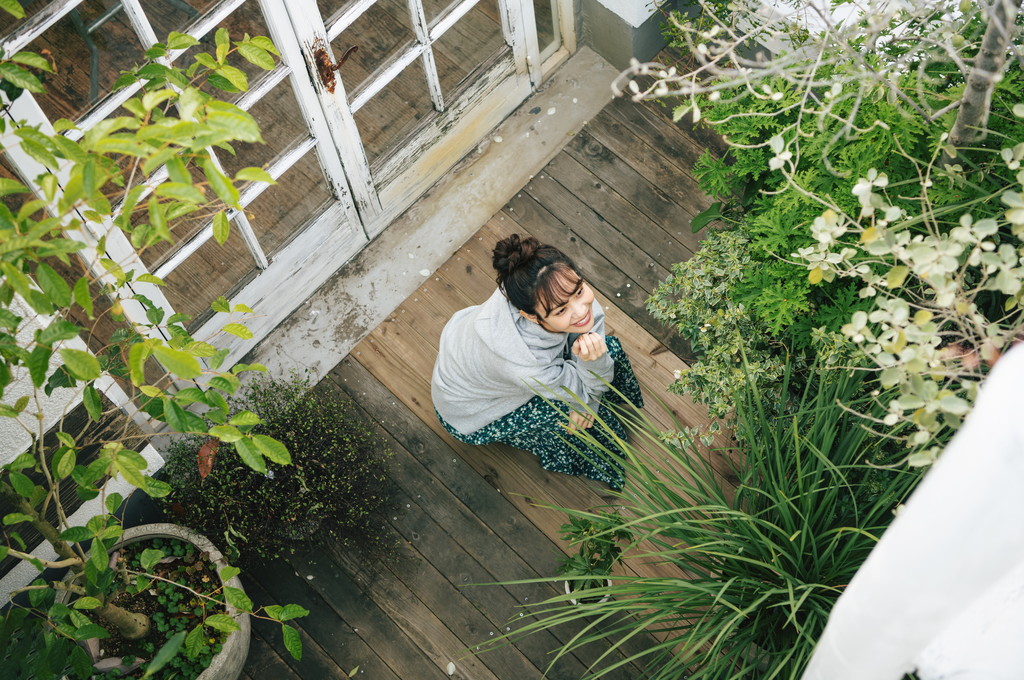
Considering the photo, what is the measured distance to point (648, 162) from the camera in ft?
11.3

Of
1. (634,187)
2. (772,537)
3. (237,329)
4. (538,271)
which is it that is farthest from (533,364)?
(634,187)

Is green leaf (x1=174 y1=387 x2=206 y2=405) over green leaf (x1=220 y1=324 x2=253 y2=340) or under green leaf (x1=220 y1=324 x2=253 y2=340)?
under

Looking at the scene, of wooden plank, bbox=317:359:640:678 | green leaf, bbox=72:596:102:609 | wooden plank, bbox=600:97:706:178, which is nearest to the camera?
green leaf, bbox=72:596:102:609

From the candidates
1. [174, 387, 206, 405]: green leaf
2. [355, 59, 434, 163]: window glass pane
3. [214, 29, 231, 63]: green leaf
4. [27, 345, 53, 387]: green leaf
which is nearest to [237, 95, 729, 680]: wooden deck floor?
[355, 59, 434, 163]: window glass pane

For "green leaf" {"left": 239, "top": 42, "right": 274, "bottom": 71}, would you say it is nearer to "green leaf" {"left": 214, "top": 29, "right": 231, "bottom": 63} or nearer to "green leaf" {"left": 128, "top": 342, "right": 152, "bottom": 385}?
"green leaf" {"left": 214, "top": 29, "right": 231, "bottom": 63}

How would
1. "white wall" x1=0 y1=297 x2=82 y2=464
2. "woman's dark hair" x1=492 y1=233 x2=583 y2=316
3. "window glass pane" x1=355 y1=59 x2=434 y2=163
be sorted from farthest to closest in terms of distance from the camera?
"window glass pane" x1=355 y1=59 x2=434 y2=163 → "woman's dark hair" x1=492 y1=233 x2=583 y2=316 → "white wall" x1=0 y1=297 x2=82 y2=464

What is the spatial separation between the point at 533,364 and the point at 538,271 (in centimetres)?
32

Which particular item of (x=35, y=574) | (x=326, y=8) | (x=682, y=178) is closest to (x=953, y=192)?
(x=682, y=178)

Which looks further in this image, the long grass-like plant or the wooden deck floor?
the wooden deck floor

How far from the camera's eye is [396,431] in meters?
3.12

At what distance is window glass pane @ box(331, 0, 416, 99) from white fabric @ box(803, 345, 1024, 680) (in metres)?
2.18

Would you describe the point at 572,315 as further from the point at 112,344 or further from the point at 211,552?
the point at 211,552

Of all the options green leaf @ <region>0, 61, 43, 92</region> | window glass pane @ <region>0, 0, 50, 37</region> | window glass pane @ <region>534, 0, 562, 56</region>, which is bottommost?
green leaf @ <region>0, 61, 43, 92</region>

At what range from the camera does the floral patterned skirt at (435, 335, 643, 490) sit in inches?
108
